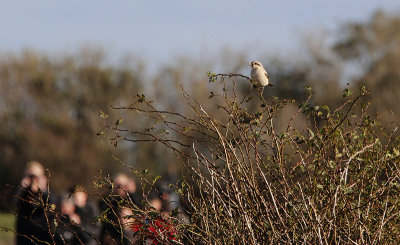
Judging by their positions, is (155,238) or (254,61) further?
(254,61)

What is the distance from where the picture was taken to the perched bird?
4.97 m

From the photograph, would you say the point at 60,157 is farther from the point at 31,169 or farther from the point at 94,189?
the point at 94,189

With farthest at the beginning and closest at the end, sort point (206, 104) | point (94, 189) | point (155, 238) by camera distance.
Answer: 1. point (206, 104)
2. point (94, 189)
3. point (155, 238)

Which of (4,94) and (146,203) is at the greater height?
(4,94)

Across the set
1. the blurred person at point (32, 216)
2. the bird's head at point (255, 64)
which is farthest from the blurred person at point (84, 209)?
the bird's head at point (255, 64)

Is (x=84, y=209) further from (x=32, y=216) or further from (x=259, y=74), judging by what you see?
(x=259, y=74)

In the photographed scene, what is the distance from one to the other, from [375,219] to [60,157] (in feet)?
91.8

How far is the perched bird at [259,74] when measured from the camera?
497 cm

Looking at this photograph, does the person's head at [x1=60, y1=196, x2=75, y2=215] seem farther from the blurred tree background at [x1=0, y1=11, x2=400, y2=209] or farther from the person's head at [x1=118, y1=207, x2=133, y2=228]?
the blurred tree background at [x1=0, y1=11, x2=400, y2=209]

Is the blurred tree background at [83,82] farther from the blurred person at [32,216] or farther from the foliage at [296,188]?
the foliage at [296,188]

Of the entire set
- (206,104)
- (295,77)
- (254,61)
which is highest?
(295,77)

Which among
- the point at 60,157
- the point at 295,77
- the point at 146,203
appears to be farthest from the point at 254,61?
the point at 60,157

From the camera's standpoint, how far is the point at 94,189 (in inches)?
192

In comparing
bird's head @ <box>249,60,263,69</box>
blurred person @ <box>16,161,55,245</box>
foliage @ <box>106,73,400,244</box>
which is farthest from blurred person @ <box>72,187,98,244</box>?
foliage @ <box>106,73,400,244</box>
